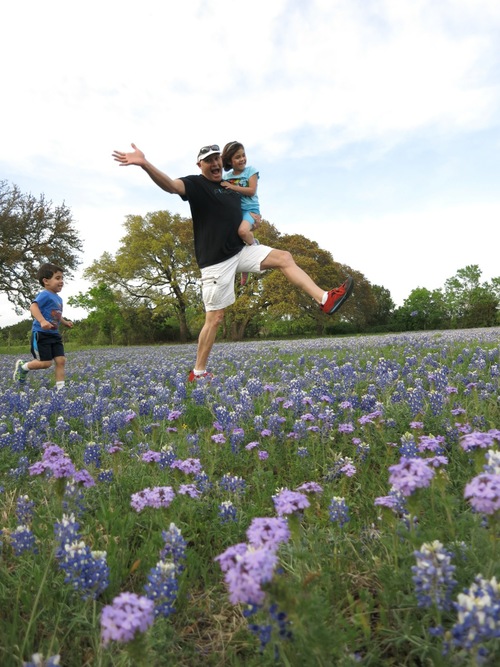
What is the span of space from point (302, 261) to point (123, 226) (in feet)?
80.9

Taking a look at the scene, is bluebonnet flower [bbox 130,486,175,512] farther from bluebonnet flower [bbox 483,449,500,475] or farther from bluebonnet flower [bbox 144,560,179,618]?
bluebonnet flower [bbox 483,449,500,475]

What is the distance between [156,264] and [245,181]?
156 feet

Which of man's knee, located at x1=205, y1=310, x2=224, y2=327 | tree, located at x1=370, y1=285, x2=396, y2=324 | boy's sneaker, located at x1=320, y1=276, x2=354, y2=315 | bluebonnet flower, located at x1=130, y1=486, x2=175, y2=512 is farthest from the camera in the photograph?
tree, located at x1=370, y1=285, x2=396, y2=324

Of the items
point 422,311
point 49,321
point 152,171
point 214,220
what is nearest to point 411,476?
point 152,171

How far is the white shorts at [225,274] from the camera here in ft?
24.6

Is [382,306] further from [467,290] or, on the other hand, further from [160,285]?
[160,285]

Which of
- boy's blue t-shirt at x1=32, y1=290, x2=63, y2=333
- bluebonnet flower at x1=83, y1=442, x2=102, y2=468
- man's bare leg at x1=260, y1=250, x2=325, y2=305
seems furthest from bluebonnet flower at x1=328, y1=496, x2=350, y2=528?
boy's blue t-shirt at x1=32, y1=290, x2=63, y2=333

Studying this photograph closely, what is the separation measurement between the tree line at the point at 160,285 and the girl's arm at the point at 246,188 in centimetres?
2940

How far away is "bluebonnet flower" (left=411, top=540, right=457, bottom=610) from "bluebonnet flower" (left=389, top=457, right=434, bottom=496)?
0.21m

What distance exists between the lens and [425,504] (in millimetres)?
2547

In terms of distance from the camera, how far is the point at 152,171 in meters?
6.30

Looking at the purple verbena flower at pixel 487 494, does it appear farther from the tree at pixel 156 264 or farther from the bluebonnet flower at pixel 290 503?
the tree at pixel 156 264

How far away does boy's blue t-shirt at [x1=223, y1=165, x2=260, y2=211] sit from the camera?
8008 millimetres

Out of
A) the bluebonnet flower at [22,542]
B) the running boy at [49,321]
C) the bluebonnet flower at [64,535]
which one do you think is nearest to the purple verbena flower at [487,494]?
the bluebonnet flower at [64,535]
